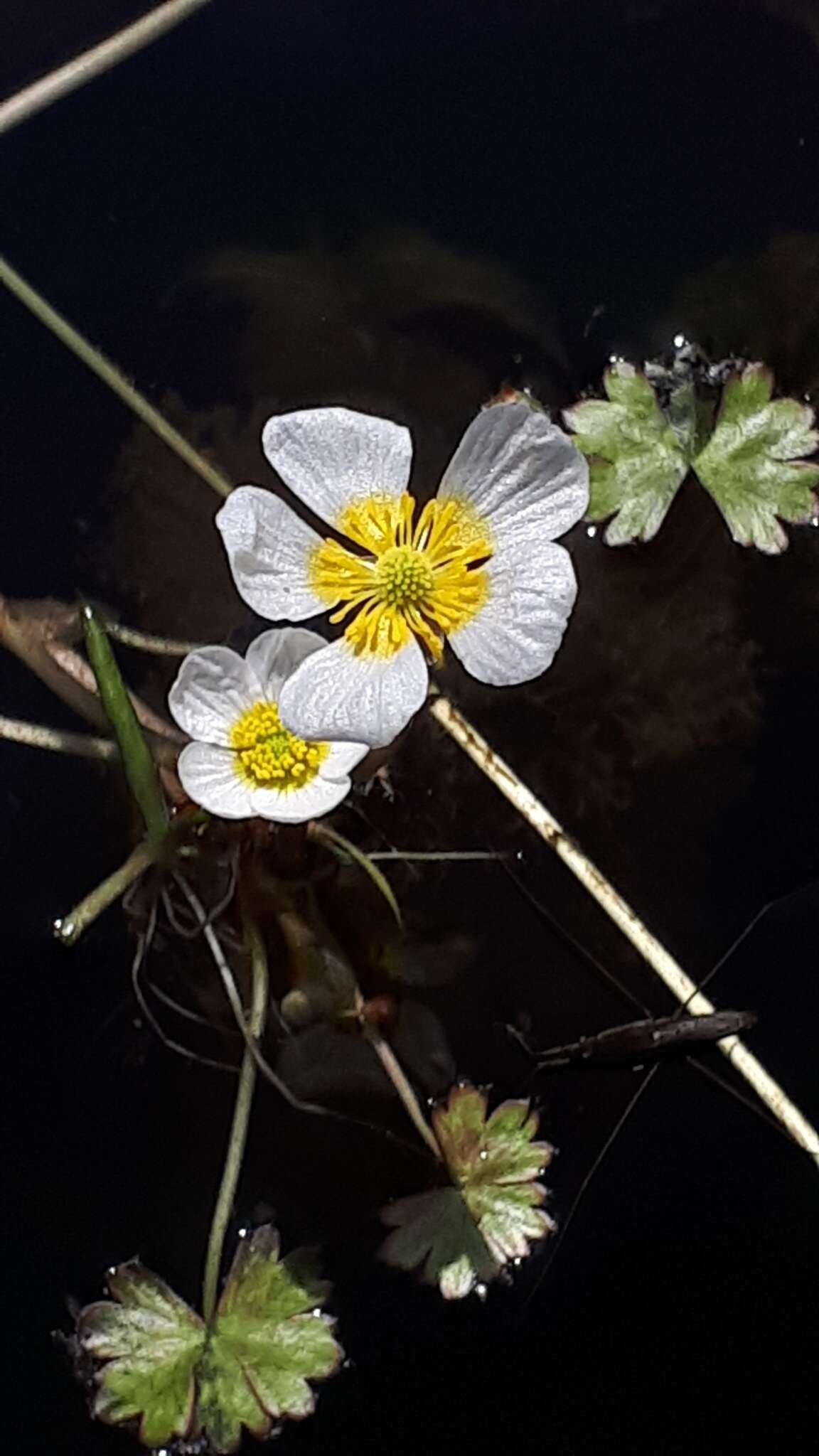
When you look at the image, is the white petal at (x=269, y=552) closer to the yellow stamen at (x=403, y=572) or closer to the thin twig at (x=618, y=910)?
the yellow stamen at (x=403, y=572)

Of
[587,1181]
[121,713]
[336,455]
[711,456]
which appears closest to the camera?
[336,455]

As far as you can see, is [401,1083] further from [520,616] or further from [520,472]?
[520,472]

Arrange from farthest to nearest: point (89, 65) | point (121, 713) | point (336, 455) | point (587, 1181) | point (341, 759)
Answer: point (89, 65), point (587, 1181), point (341, 759), point (121, 713), point (336, 455)

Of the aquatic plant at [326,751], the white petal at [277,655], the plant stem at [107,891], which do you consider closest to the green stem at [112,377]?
the aquatic plant at [326,751]

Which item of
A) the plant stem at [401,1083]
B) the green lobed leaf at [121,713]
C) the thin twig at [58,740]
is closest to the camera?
the green lobed leaf at [121,713]

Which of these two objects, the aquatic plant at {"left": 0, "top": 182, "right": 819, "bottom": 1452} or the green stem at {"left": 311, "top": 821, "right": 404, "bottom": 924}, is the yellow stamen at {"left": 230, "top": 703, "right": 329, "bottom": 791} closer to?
the aquatic plant at {"left": 0, "top": 182, "right": 819, "bottom": 1452}

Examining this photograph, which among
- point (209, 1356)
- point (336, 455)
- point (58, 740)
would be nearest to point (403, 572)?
point (336, 455)

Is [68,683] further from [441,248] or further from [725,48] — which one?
[725,48]

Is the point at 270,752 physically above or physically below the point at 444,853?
above
